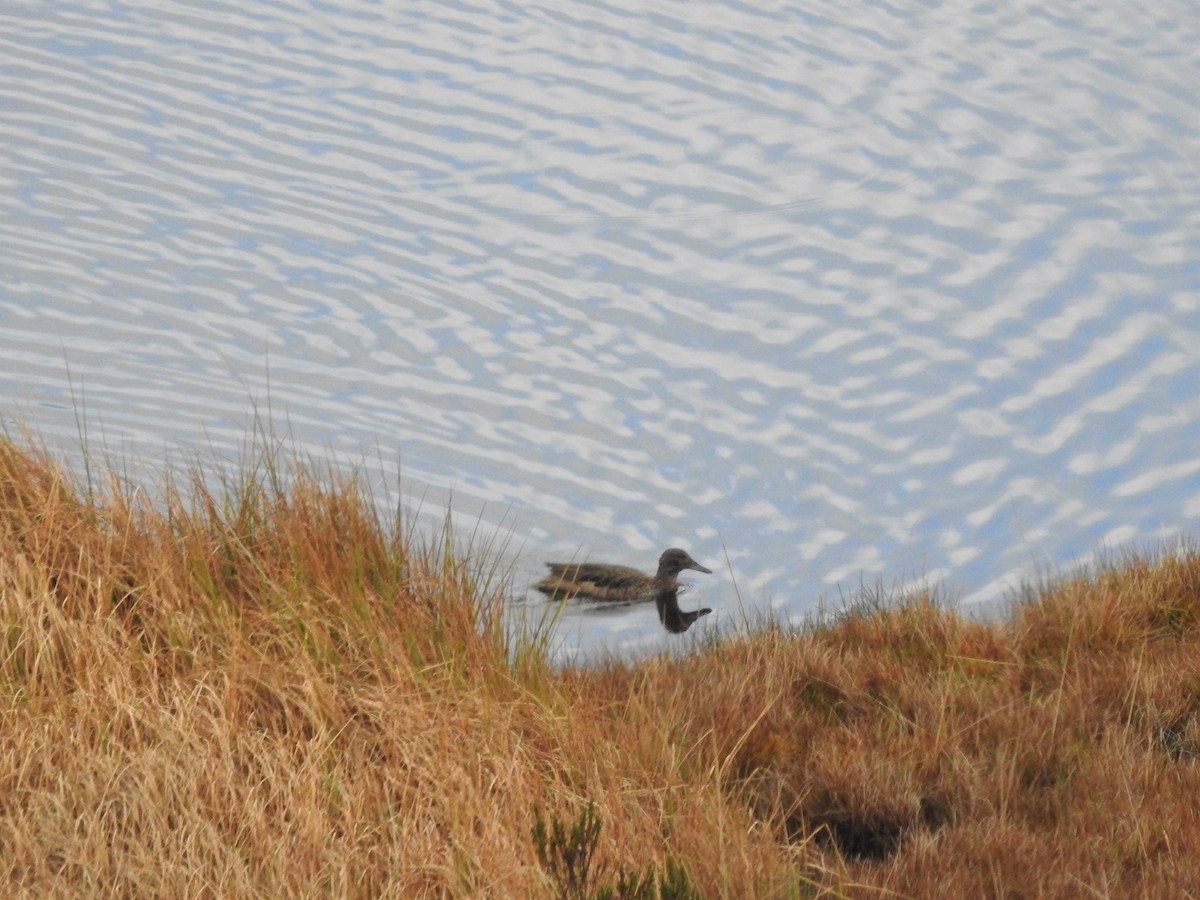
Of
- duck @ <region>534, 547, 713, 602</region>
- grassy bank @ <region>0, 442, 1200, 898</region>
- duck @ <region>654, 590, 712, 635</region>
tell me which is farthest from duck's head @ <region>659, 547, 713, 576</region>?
grassy bank @ <region>0, 442, 1200, 898</region>

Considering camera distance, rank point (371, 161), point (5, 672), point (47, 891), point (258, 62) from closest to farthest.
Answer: point (47, 891) → point (5, 672) → point (371, 161) → point (258, 62)

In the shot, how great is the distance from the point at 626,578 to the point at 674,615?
48 centimetres

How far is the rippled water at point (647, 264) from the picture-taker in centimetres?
958

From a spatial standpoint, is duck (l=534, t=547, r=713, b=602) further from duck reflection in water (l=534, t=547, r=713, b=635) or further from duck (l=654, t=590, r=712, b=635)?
duck (l=654, t=590, r=712, b=635)

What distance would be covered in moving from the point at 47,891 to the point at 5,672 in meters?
0.96

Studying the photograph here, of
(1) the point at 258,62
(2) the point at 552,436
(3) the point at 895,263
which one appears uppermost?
(1) the point at 258,62

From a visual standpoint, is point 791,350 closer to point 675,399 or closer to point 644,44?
point 675,399

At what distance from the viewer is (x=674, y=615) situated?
8.43m

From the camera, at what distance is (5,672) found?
16.8ft

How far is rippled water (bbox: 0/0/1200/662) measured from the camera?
9578mm

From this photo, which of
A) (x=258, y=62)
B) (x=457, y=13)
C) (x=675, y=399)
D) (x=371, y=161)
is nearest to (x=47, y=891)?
(x=675, y=399)

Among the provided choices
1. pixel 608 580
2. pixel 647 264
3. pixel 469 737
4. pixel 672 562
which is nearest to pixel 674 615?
pixel 672 562

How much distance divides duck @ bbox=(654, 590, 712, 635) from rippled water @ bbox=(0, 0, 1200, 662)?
11cm

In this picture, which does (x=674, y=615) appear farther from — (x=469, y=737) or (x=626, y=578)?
(x=469, y=737)
